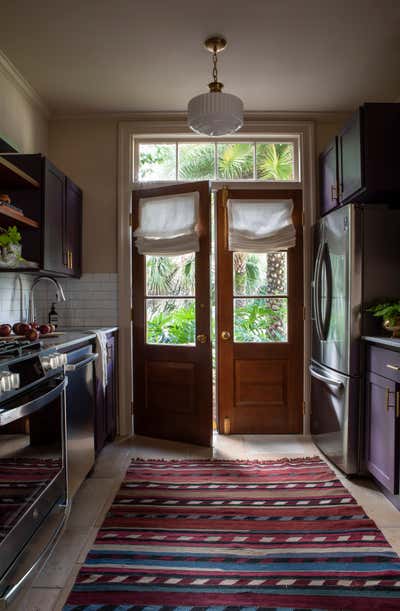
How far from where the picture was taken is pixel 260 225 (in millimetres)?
3396

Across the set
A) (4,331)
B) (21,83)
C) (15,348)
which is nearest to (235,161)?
(21,83)

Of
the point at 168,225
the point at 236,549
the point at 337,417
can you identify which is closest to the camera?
the point at 236,549

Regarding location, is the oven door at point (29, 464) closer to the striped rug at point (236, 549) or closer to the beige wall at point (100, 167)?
the striped rug at point (236, 549)

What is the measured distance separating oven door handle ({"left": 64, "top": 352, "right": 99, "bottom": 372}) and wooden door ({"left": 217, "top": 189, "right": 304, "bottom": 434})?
4.03 ft

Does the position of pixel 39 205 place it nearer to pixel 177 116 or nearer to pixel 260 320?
pixel 177 116

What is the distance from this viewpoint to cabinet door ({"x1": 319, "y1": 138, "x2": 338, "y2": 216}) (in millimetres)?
2996

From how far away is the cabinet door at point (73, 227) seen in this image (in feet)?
10.2

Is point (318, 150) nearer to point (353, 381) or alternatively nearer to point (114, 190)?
point (114, 190)

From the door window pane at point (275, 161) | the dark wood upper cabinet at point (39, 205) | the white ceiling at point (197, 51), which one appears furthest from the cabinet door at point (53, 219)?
the door window pane at point (275, 161)

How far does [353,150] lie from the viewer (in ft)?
8.79

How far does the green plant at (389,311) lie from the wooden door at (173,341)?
1.23 meters

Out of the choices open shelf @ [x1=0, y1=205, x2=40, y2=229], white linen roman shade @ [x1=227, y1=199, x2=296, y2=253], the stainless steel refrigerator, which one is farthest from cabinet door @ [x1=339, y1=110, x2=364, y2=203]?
open shelf @ [x1=0, y1=205, x2=40, y2=229]

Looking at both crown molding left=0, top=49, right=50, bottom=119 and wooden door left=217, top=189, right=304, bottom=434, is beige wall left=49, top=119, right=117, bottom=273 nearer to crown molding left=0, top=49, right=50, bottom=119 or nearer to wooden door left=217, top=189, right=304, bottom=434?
crown molding left=0, top=49, right=50, bottom=119

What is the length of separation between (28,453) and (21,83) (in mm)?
2585
